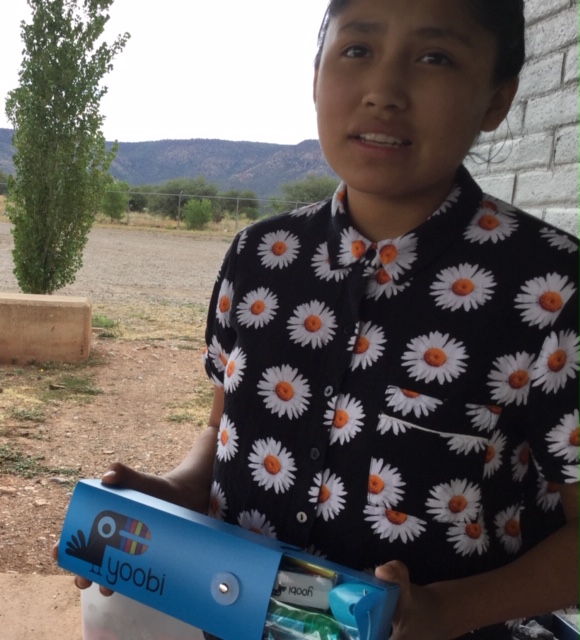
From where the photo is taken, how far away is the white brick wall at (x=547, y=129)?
5.06 ft

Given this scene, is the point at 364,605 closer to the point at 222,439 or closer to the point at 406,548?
the point at 406,548

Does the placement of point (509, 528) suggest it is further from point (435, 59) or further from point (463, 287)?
point (435, 59)

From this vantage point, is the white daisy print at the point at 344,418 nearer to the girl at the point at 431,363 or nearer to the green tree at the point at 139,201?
the girl at the point at 431,363

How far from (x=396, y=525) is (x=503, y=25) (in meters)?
0.49

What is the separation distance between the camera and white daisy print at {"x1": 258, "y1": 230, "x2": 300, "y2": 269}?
813 millimetres

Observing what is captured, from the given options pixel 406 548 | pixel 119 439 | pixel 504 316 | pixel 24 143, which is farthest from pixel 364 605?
Answer: pixel 24 143

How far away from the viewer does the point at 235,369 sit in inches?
31.3

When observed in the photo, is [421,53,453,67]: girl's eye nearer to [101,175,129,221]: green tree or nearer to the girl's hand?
the girl's hand

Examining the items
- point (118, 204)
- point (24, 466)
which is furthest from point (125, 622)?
point (118, 204)

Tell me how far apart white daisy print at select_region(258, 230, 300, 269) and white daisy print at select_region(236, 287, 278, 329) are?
3cm

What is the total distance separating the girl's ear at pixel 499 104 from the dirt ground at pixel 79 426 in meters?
1.60

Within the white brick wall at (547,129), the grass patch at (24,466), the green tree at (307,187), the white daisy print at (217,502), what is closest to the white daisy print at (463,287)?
the white daisy print at (217,502)

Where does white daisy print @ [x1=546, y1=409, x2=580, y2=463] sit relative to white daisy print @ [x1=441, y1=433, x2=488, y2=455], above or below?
above

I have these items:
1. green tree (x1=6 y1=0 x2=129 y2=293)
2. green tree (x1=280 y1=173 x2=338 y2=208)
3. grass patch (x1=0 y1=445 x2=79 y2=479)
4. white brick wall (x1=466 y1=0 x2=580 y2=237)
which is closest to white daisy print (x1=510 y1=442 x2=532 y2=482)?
white brick wall (x1=466 y1=0 x2=580 y2=237)
